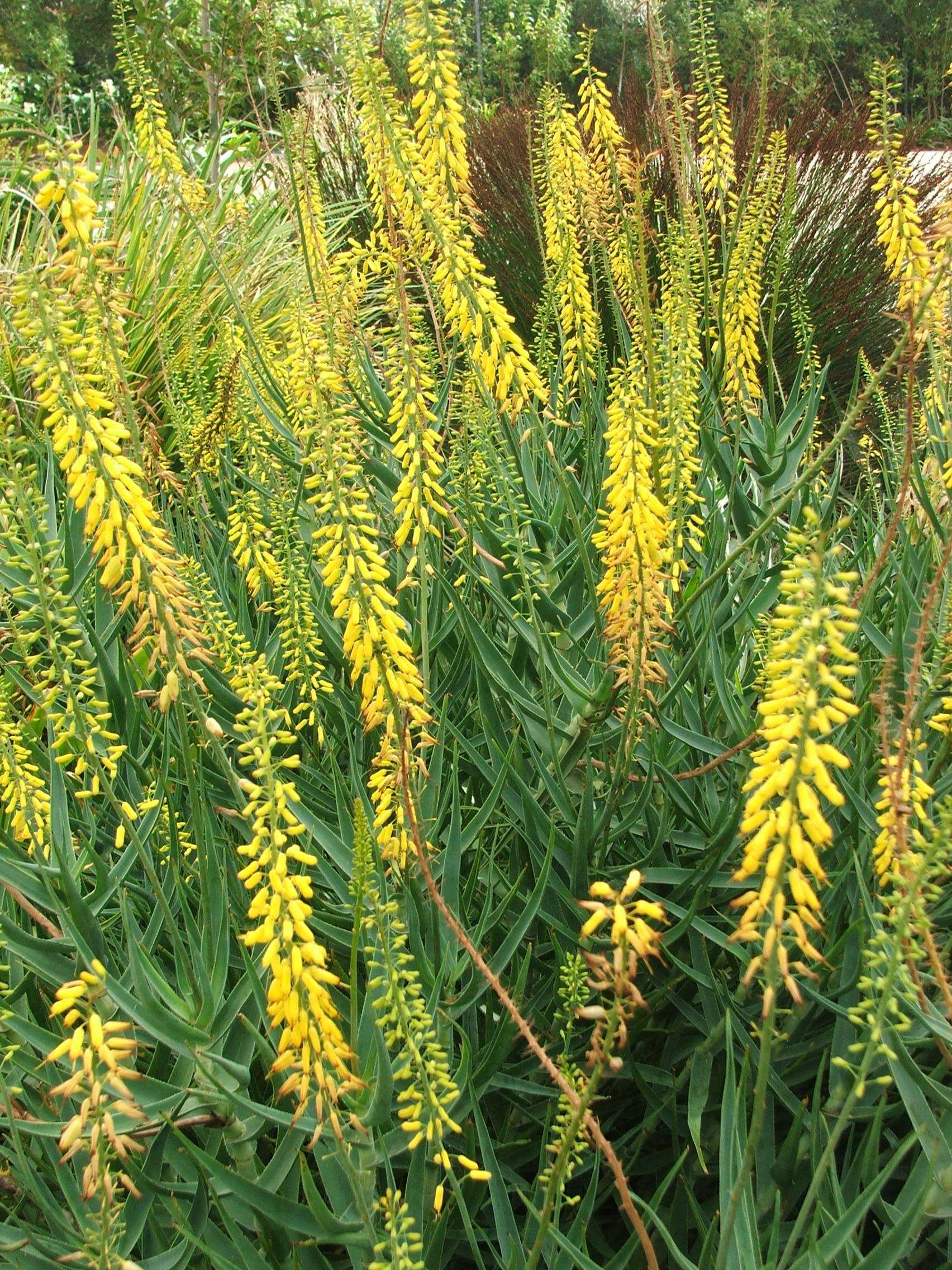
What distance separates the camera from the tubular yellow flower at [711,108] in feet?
10.3

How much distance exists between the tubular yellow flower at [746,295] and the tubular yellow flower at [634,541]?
1265 mm

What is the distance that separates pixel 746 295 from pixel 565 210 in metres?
0.62

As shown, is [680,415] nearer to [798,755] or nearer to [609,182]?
[798,755]

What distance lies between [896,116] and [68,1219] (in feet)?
9.02

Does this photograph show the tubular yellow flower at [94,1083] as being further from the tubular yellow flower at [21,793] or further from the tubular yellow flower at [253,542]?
the tubular yellow flower at [253,542]

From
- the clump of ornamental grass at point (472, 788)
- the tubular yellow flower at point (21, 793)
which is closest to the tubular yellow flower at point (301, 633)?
the clump of ornamental grass at point (472, 788)

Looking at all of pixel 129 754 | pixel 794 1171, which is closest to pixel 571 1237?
pixel 794 1171

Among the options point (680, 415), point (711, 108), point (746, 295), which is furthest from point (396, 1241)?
point (711, 108)

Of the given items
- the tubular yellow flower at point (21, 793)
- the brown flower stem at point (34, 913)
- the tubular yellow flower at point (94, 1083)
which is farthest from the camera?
the tubular yellow flower at point (21, 793)

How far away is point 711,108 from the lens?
3342mm

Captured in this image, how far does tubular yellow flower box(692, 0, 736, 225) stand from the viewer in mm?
3148

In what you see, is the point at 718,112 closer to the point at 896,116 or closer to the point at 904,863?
the point at 896,116

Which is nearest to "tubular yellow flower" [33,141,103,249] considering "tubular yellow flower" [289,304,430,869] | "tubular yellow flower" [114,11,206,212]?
"tubular yellow flower" [289,304,430,869]

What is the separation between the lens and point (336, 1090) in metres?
1.35
